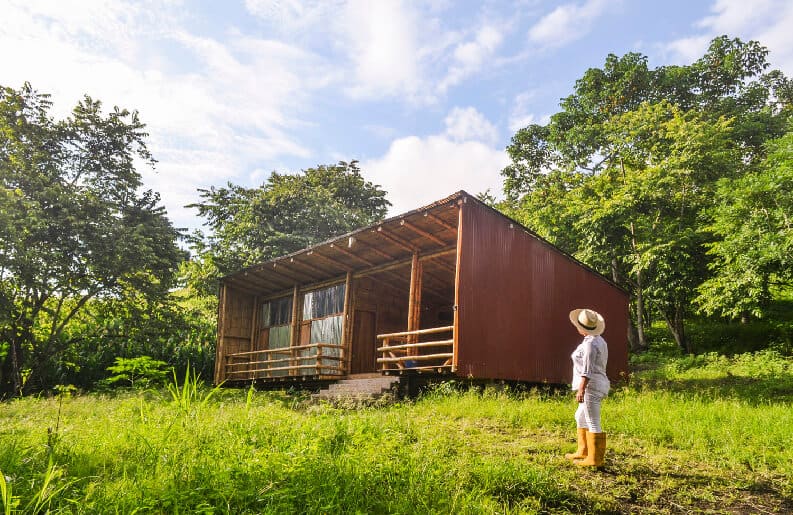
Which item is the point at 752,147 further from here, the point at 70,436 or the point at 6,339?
the point at 6,339

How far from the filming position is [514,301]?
12.1m

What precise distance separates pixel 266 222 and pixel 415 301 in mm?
15450

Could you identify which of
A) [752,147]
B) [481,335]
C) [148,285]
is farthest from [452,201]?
[752,147]

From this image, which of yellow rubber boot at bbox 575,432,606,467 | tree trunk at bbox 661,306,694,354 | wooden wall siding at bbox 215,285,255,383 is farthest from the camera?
tree trunk at bbox 661,306,694,354

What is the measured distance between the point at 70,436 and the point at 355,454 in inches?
129

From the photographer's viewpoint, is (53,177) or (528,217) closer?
(53,177)

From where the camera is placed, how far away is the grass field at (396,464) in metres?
4.07

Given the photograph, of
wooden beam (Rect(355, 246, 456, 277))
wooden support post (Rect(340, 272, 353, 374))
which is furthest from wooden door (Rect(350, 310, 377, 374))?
wooden beam (Rect(355, 246, 456, 277))

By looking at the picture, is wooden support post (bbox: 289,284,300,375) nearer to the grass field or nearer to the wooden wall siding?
the wooden wall siding

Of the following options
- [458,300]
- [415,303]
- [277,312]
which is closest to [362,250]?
[415,303]

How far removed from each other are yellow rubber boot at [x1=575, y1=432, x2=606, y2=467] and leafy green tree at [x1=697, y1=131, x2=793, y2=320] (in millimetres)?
11139

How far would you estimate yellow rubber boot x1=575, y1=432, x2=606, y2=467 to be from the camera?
5.54 m

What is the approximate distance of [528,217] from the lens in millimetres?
25562

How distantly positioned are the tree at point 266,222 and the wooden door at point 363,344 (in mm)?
9854
